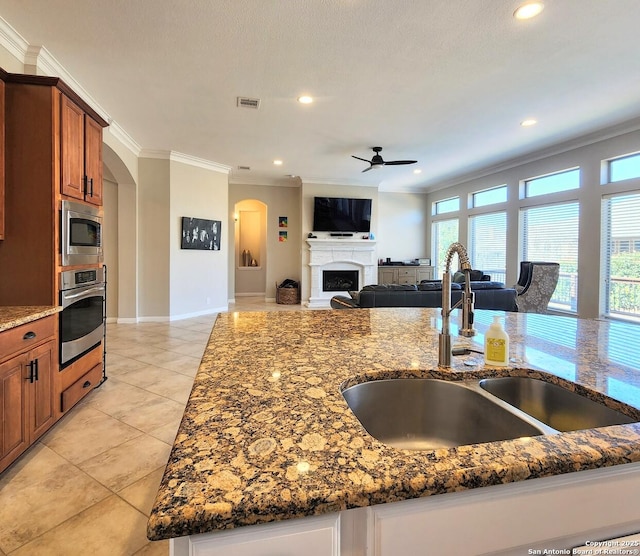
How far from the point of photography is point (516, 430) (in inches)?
33.2

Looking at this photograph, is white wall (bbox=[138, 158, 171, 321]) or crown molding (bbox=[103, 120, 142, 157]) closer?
crown molding (bbox=[103, 120, 142, 157])

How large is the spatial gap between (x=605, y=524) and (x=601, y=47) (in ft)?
12.2

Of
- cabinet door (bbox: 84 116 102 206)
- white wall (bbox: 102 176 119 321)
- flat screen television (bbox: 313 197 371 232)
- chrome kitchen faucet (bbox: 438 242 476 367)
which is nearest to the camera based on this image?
chrome kitchen faucet (bbox: 438 242 476 367)

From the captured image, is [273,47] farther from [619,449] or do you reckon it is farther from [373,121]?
[619,449]

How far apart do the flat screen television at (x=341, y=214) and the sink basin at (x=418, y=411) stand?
22.8 feet

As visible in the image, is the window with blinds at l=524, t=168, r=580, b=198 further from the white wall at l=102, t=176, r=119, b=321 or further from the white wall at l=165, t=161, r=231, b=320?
the white wall at l=102, t=176, r=119, b=321

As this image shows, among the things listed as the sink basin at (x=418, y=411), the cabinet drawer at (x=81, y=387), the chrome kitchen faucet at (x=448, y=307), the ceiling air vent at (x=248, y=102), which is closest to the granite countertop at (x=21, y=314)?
the cabinet drawer at (x=81, y=387)

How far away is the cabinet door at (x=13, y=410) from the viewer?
5.83 feet

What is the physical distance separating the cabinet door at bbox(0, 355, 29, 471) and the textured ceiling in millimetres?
2412

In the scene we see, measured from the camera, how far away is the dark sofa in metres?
3.99

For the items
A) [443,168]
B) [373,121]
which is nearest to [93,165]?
[373,121]

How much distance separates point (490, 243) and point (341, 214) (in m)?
3.19

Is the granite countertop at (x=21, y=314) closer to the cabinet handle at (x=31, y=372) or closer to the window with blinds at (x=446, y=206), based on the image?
the cabinet handle at (x=31, y=372)

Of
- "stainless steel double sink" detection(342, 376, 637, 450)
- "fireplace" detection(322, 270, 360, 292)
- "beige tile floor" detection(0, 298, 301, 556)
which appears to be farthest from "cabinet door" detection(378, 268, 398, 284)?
"stainless steel double sink" detection(342, 376, 637, 450)
